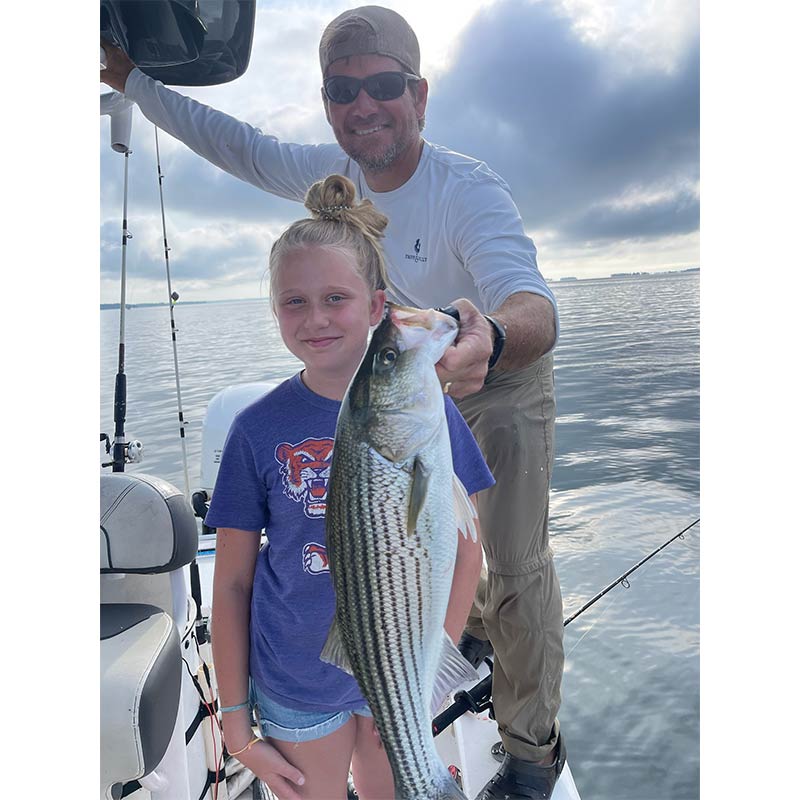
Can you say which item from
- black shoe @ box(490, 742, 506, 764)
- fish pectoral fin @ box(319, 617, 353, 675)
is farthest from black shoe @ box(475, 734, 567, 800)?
fish pectoral fin @ box(319, 617, 353, 675)

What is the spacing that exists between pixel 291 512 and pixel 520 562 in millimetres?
521

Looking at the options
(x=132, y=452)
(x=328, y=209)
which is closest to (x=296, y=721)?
(x=132, y=452)

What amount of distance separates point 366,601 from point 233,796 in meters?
0.80

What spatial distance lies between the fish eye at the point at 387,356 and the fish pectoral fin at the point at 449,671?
39 cm

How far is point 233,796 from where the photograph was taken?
141cm

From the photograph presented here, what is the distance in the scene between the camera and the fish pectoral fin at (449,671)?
37.3 inches

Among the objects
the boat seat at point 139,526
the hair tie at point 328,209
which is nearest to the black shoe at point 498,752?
the boat seat at point 139,526

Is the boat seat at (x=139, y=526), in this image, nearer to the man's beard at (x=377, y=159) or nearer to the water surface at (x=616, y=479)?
the water surface at (x=616, y=479)

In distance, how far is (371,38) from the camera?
3.64 ft

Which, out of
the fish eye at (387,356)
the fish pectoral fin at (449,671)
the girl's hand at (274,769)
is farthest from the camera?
the girl's hand at (274,769)
